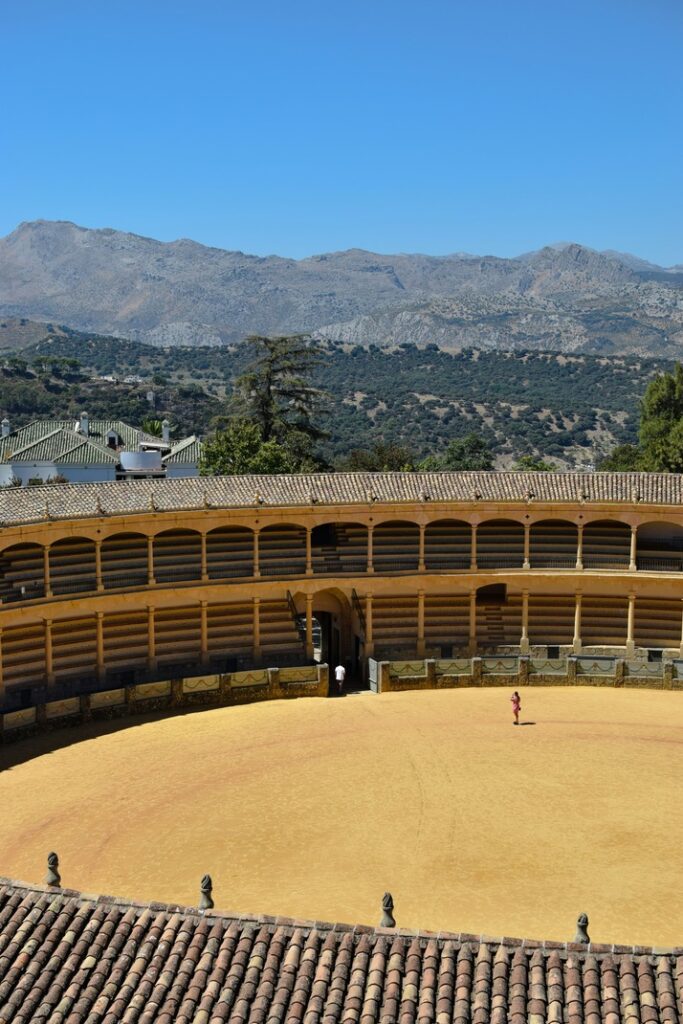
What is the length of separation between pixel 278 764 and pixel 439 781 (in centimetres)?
471

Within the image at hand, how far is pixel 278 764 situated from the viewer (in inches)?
1330

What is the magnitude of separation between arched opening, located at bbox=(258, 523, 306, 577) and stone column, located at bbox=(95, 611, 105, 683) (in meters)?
6.42

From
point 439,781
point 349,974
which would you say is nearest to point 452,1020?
point 349,974

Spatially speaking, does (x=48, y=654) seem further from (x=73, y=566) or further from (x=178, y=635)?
(x=178, y=635)

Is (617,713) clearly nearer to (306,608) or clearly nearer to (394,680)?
(394,680)

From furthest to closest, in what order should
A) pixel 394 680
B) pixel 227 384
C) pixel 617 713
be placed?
pixel 227 384 < pixel 394 680 < pixel 617 713

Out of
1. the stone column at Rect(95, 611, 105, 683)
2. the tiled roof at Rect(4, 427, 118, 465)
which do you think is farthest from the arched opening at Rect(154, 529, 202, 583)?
the tiled roof at Rect(4, 427, 118, 465)

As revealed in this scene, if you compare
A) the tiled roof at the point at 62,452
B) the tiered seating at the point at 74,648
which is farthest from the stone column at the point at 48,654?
the tiled roof at the point at 62,452

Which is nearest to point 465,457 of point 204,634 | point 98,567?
point 204,634

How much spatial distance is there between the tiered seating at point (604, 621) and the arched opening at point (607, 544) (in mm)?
1319

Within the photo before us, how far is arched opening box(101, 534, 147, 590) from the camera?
135 feet

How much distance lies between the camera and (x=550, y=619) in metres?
46.0

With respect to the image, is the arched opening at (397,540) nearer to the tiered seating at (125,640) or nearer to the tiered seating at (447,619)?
the tiered seating at (447,619)

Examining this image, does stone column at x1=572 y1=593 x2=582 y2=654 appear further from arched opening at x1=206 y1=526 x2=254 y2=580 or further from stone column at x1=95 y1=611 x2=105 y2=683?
stone column at x1=95 y1=611 x2=105 y2=683
